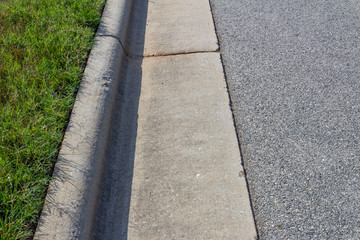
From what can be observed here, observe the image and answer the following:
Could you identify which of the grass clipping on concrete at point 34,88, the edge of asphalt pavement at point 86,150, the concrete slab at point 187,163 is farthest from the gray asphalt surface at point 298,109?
the grass clipping on concrete at point 34,88

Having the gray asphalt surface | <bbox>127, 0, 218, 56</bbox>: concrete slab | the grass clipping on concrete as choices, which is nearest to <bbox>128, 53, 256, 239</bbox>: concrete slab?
the gray asphalt surface

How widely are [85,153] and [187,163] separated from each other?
628 millimetres

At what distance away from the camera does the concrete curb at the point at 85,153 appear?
201cm

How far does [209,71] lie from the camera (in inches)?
135

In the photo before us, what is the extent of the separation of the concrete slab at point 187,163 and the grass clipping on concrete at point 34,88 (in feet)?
1.73

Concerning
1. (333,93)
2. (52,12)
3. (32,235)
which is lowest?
(333,93)

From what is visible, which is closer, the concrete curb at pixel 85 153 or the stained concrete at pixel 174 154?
the concrete curb at pixel 85 153

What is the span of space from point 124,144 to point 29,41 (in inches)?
50.8

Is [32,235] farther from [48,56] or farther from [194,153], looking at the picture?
[48,56]

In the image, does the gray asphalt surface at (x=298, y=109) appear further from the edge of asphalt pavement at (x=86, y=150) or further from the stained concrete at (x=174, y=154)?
the edge of asphalt pavement at (x=86, y=150)

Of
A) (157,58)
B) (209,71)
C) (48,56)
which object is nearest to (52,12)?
(48,56)

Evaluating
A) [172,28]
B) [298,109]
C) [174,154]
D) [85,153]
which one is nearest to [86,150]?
[85,153]

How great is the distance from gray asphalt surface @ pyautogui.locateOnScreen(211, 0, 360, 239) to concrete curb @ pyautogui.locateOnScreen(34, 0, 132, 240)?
904 mm

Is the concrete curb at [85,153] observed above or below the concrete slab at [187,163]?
above
